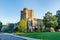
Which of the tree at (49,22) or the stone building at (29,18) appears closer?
the tree at (49,22)

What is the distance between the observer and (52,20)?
53.5m

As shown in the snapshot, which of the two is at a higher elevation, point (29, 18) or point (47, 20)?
point (29, 18)

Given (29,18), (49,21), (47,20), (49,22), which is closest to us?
(47,20)

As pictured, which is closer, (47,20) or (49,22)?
(47,20)

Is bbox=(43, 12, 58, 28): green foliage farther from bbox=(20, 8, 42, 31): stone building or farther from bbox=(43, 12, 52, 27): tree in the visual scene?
bbox=(20, 8, 42, 31): stone building

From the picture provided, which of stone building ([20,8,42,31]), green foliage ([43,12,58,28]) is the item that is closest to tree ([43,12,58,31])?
green foliage ([43,12,58,28])

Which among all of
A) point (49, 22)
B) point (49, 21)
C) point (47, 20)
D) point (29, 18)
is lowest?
point (49, 22)

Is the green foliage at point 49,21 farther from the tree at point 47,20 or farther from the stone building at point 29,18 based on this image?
the stone building at point 29,18

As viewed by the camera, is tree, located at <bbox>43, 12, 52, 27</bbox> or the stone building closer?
tree, located at <bbox>43, 12, 52, 27</bbox>

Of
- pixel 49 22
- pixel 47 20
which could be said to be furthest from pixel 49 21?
pixel 47 20

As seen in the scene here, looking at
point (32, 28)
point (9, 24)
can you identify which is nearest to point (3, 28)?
point (9, 24)

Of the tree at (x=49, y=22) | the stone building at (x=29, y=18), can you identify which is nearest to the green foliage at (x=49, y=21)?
the tree at (x=49, y=22)

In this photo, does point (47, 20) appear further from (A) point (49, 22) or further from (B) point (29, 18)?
(B) point (29, 18)

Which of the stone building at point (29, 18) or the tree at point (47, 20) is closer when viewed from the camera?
the tree at point (47, 20)
